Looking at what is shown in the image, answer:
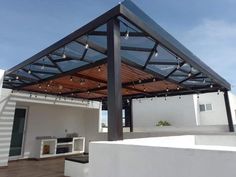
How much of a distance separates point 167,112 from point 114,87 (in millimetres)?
13368

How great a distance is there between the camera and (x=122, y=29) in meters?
3.12

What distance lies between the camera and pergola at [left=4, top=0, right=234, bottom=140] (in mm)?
2520

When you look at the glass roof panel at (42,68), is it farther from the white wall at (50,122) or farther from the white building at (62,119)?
the white wall at (50,122)

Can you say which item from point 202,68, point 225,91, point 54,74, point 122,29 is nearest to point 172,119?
point 225,91

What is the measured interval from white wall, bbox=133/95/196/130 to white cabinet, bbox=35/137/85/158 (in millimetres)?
6969

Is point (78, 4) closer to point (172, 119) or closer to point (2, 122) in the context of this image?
point (2, 122)

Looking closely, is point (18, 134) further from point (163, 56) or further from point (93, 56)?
point (163, 56)

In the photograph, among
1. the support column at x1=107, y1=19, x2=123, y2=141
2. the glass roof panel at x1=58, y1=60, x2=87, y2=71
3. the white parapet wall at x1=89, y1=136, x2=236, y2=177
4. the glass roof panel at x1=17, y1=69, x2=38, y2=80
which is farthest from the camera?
the glass roof panel at x1=17, y1=69, x2=38, y2=80

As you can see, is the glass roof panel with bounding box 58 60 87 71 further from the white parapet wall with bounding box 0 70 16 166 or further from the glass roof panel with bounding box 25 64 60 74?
the white parapet wall with bounding box 0 70 16 166

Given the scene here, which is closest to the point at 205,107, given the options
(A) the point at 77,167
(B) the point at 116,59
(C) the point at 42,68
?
(A) the point at 77,167

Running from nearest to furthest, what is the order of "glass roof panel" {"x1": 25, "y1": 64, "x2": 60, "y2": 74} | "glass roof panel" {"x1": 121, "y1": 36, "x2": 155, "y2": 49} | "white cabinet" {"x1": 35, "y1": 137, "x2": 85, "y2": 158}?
1. "glass roof panel" {"x1": 121, "y1": 36, "x2": 155, "y2": 49}
2. "glass roof panel" {"x1": 25, "y1": 64, "x2": 60, "y2": 74}
3. "white cabinet" {"x1": 35, "y1": 137, "x2": 85, "y2": 158}

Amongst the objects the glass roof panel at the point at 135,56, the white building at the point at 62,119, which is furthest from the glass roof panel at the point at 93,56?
the white building at the point at 62,119

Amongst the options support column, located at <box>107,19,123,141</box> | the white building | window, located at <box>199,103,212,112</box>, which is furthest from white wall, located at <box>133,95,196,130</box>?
support column, located at <box>107,19,123,141</box>

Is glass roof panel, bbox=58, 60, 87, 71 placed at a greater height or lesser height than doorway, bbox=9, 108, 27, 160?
greater
